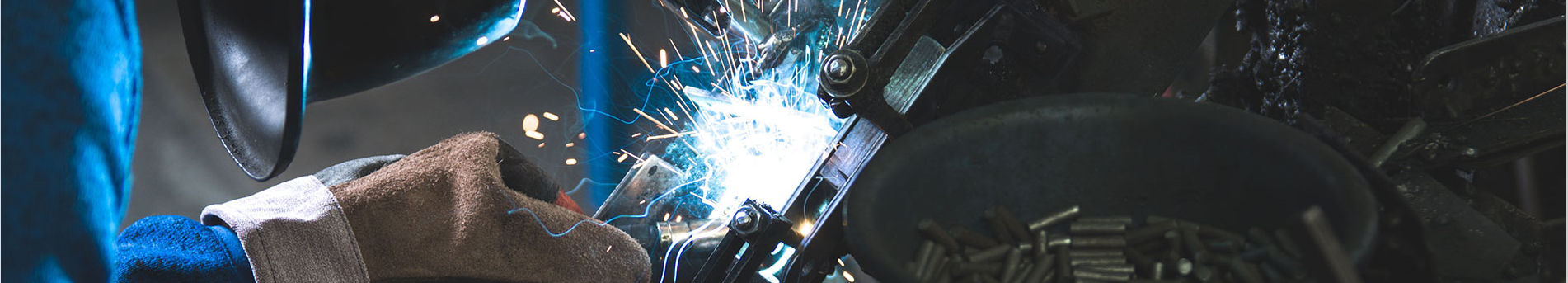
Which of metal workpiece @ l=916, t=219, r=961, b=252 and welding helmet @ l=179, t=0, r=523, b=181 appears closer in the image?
welding helmet @ l=179, t=0, r=523, b=181

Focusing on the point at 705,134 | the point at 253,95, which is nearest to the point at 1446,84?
the point at 705,134

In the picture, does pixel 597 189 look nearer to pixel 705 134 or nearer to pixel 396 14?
pixel 705 134

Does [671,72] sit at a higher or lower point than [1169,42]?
lower

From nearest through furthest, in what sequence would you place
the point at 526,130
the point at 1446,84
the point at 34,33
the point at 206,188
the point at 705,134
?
the point at 34,33
the point at 1446,84
the point at 705,134
the point at 206,188
the point at 526,130

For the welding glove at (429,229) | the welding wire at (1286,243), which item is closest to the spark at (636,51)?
the welding glove at (429,229)

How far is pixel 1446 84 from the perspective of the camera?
176 centimetres

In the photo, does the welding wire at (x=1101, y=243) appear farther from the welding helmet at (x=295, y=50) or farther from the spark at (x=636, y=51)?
the spark at (x=636, y=51)

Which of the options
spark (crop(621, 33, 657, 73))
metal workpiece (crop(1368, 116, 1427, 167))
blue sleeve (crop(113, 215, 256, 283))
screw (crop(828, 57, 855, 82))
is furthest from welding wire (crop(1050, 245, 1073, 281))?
spark (crop(621, 33, 657, 73))

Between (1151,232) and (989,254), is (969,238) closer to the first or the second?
(989,254)

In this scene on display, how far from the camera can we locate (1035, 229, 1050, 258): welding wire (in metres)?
1.38

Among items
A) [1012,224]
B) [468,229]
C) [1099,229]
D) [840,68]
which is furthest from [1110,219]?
[468,229]

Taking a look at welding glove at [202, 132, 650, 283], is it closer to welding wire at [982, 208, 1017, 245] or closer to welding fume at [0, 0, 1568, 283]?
welding fume at [0, 0, 1568, 283]

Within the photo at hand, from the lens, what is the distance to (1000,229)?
1411mm

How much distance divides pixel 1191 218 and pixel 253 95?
1.48 m
